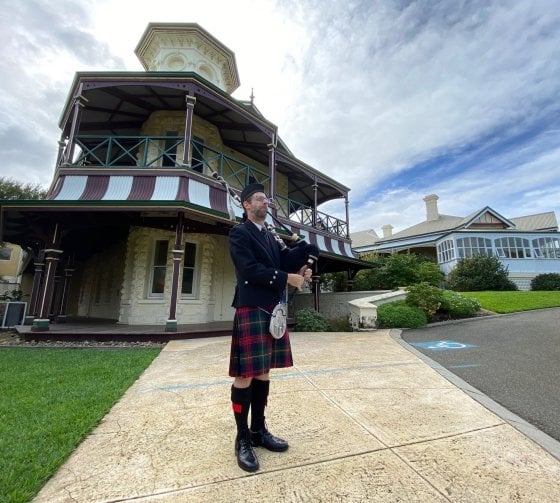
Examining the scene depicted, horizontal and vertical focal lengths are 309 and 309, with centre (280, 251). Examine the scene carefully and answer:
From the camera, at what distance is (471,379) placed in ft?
14.0

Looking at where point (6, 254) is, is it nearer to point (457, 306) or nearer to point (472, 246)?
point (457, 306)

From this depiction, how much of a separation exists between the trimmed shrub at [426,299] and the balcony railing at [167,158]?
584 centimetres

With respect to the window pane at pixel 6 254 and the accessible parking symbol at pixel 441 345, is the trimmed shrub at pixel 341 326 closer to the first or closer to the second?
the accessible parking symbol at pixel 441 345

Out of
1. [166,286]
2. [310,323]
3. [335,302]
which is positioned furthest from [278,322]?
[335,302]

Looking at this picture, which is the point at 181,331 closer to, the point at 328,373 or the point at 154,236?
the point at 154,236

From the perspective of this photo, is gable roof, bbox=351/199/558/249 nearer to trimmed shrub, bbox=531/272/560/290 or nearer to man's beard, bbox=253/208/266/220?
trimmed shrub, bbox=531/272/560/290

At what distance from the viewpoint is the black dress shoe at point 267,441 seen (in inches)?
90.6

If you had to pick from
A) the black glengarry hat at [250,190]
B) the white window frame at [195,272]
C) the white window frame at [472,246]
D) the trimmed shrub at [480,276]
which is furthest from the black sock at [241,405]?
the white window frame at [472,246]

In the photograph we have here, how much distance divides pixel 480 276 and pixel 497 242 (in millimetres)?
6879

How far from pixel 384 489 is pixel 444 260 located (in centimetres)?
2828

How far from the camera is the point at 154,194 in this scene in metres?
8.91

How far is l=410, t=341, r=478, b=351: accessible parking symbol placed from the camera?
21.3 feet

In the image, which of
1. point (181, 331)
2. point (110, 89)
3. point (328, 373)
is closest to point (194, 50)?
point (110, 89)

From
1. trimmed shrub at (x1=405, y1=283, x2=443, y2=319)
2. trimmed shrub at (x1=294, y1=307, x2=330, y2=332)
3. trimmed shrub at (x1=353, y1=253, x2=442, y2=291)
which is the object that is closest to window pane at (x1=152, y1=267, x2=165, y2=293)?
trimmed shrub at (x1=294, y1=307, x2=330, y2=332)
